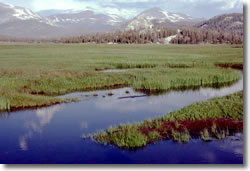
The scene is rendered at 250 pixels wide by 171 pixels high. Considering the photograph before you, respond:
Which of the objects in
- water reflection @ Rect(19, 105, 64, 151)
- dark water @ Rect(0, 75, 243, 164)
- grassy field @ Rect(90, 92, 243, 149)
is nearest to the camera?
dark water @ Rect(0, 75, 243, 164)

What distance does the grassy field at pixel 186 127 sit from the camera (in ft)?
60.7

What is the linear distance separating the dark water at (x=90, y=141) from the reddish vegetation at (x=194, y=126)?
1371 mm

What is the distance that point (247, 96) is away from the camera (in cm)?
1513

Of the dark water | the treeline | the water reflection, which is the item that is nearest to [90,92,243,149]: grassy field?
the dark water

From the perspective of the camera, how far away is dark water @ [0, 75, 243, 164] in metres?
16.2

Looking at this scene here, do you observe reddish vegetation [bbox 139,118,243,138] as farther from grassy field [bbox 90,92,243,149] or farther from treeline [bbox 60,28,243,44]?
treeline [bbox 60,28,243,44]

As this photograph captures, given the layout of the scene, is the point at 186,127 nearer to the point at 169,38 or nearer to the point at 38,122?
the point at 38,122

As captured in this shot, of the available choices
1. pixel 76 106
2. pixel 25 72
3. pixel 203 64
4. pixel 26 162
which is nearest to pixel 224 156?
pixel 26 162

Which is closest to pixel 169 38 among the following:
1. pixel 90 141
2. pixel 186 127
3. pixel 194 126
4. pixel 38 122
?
pixel 38 122

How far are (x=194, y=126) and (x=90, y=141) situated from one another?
267 inches

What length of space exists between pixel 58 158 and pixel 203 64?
44.3m

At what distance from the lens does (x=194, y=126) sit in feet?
68.9

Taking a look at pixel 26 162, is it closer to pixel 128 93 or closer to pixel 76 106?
pixel 76 106

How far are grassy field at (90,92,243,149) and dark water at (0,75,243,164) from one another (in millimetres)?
673
